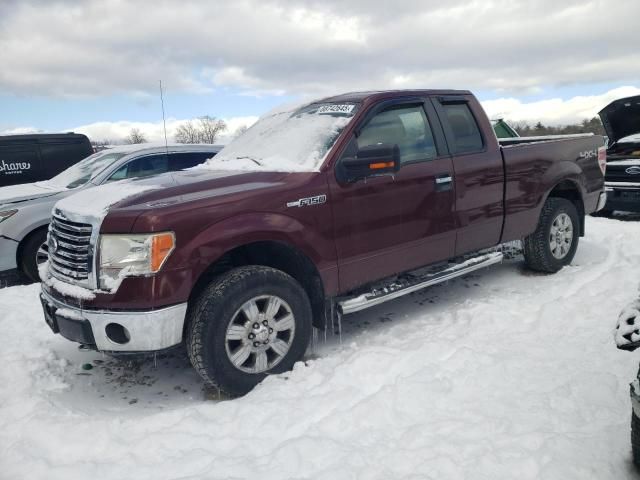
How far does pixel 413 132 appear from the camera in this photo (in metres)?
4.07

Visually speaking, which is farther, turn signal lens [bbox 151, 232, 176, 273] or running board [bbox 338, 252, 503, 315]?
running board [bbox 338, 252, 503, 315]

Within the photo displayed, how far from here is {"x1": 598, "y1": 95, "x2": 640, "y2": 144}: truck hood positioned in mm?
8023

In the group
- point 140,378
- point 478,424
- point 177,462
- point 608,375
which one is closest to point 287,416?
point 177,462

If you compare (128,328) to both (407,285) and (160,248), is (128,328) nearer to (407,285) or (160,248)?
(160,248)

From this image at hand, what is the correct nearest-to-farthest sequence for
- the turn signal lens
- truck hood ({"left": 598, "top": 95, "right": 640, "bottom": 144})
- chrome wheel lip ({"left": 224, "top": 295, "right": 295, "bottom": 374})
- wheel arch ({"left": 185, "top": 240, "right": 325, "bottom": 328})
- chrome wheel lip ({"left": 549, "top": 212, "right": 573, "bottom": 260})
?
the turn signal lens
chrome wheel lip ({"left": 224, "top": 295, "right": 295, "bottom": 374})
wheel arch ({"left": 185, "top": 240, "right": 325, "bottom": 328})
chrome wheel lip ({"left": 549, "top": 212, "right": 573, "bottom": 260})
truck hood ({"left": 598, "top": 95, "right": 640, "bottom": 144})

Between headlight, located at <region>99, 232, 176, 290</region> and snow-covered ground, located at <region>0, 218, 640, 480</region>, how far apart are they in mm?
865

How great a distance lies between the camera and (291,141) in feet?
12.7

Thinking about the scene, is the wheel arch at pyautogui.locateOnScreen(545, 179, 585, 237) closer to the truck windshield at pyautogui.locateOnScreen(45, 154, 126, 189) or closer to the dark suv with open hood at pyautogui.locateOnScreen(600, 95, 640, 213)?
the dark suv with open hood at pyautogui.locateOnScreen(600, 95, 640, 213)

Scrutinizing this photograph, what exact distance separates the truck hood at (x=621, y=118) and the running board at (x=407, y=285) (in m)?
5.20

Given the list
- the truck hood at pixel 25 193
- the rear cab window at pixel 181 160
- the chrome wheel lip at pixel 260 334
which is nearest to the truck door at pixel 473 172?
the chrome wheel lip at pixel 260 334

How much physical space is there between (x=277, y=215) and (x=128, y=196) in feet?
3.10

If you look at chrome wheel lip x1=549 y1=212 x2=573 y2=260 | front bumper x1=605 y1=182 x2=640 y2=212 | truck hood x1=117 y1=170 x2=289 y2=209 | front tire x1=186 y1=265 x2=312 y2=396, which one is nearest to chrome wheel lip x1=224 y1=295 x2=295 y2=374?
front tire x1=186 y1=265 x2=312 y2=396

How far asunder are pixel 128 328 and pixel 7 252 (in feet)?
13.0

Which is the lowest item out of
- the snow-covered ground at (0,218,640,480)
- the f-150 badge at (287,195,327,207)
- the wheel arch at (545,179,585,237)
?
the snow-covered ground at (0,218,640,480)
